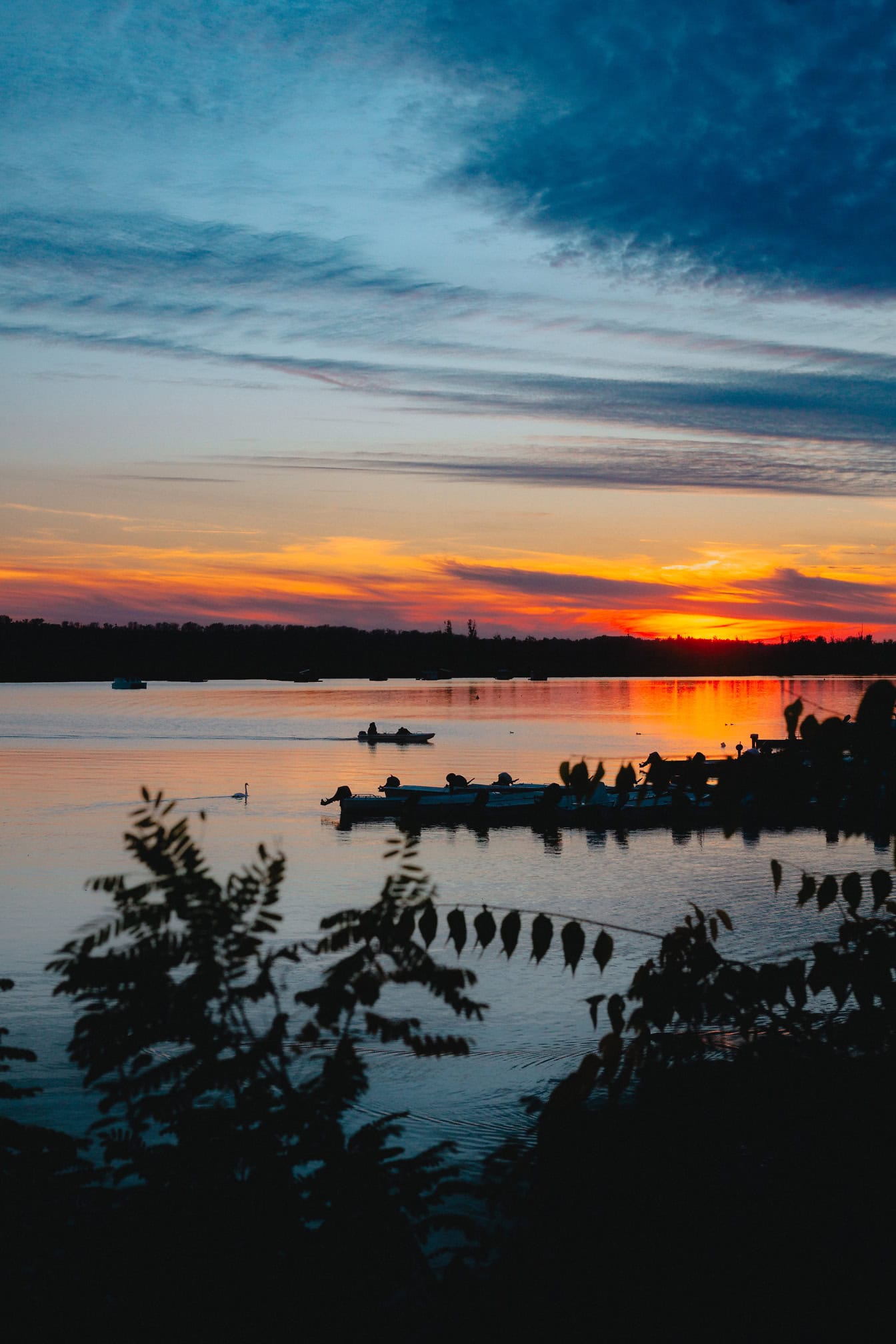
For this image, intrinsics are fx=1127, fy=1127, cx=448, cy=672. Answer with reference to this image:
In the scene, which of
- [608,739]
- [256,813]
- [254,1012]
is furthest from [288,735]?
[254,1012]

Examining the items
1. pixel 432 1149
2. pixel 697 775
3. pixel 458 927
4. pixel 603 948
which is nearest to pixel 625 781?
pixel 697 775

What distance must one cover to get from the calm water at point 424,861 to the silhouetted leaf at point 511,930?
28 cm

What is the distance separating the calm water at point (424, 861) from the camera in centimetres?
1336

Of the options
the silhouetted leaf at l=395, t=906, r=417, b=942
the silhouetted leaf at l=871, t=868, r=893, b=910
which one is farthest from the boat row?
the silhouetted leaf at l=395, t=906, r=417, b=942

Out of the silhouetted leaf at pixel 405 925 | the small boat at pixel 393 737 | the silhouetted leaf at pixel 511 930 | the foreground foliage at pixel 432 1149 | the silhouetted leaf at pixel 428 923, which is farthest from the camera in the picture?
the small boat at pixel 393 737

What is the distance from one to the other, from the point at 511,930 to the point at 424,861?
2730 centimetres

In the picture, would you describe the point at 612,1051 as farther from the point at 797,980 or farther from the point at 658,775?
the point at 658,775

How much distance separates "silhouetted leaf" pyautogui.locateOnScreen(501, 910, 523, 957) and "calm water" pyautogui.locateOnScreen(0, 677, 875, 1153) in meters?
0.28

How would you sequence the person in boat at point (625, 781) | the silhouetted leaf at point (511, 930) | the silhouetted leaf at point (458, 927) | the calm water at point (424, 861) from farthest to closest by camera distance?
the calm water at point (424, 861), the person in boat at point (625, 781), the silhouetted leaf at point (458, 927), the silhouetted leaf at point (511, 930)

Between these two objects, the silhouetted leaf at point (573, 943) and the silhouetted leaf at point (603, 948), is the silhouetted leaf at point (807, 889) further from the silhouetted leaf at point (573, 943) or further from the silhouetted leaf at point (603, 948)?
the silhouetted leaf at point (573, 943)

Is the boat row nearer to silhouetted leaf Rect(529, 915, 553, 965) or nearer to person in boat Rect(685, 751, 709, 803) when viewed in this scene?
person in boat Rect(685, 751, 709, 803)

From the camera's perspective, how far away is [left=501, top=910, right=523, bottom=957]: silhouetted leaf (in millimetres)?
4789

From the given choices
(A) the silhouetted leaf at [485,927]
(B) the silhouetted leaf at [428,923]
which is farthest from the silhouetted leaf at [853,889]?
(B) the silhouetted leaf at [428,923]

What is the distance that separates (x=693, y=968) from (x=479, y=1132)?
7227 mm
